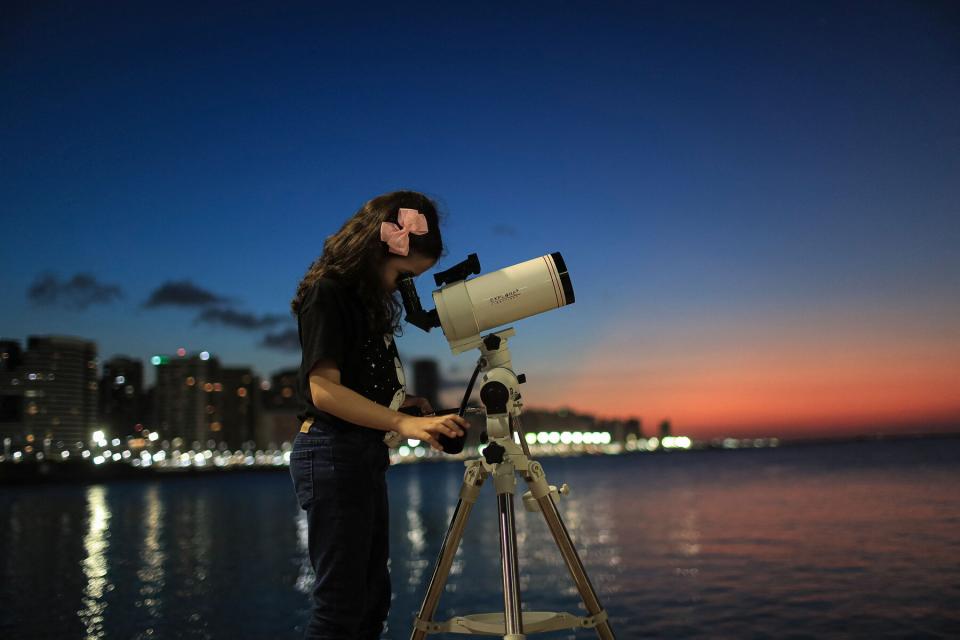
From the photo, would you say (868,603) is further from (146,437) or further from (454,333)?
(146,437)

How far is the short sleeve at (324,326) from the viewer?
2.12 meters

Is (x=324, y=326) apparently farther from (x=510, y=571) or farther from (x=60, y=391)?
(x=60, y=391)

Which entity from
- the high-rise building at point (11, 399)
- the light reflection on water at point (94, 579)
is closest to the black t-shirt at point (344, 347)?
the light reflection on water at point (94, 579)

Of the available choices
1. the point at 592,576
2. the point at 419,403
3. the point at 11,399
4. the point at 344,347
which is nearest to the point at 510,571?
the point at 419,403

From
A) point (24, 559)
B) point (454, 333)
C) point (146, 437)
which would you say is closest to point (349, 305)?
point (454, 333)

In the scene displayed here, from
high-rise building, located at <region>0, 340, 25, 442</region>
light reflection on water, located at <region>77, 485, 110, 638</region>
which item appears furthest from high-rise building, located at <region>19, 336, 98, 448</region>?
light reflection on water, located at <region>77, 485, 110, 638</region>

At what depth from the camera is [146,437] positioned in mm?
118438

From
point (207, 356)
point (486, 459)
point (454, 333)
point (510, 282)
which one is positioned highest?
point (207, 356)

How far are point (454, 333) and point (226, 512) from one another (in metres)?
30.3

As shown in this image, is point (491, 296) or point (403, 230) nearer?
point (403, 230)

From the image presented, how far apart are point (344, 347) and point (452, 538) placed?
839mm

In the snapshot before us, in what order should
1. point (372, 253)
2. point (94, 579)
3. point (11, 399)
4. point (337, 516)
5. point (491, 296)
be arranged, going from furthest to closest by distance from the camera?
point (11, 399)
point (94, 579)
point (491, 296)
point (372, 253)
point (337, 516)

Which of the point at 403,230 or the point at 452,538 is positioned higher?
the point at 403,230

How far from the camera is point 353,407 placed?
6.88 ft
